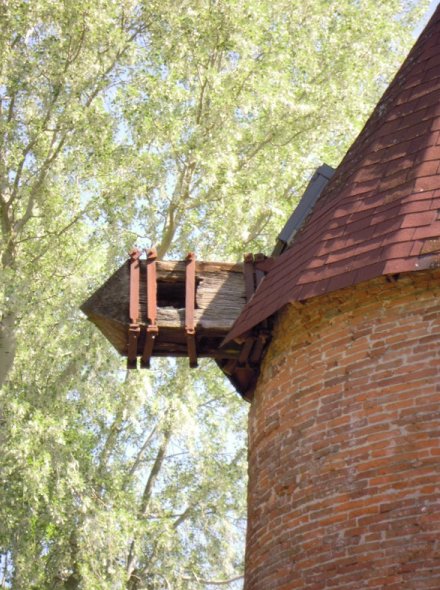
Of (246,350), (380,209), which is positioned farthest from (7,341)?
(380,209)

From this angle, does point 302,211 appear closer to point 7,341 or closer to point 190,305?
point 190,305

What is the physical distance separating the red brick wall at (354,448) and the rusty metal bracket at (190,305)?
92 centimetres

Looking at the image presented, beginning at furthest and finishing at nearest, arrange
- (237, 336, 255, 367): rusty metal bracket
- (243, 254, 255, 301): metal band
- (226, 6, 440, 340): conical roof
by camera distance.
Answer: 1. (243, 254, 255, 301): metal band
2. (237, 336, 255, 367): rusty metal bracket
3. (226, 6, 440, 340): conical roof

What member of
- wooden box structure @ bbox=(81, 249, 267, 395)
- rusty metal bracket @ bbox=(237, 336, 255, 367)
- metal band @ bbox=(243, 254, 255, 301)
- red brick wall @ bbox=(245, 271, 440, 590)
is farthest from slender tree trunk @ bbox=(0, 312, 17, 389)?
red brick wall @ bbox=(245, 271, 440, 590)

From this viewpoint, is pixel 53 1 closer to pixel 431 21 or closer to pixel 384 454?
pixel 431 21

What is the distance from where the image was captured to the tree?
15766mm

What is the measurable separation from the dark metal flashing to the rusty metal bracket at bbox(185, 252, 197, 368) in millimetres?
684

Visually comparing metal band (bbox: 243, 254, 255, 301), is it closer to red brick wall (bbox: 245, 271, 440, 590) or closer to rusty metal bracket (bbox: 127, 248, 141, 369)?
rusty metal bracket (bbox: 127, 248, 141, 369)

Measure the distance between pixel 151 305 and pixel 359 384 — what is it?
2.02m

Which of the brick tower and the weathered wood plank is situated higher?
the weathered wood plank

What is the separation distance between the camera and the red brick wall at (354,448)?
5.78m

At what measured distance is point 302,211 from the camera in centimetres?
828

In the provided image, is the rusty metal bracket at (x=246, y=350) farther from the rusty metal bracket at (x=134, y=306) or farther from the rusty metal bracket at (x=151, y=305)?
the rusty metal bracket at (x=134, y=306)

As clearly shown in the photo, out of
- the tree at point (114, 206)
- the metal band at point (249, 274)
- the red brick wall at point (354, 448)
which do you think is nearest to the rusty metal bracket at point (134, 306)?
the metal band at point (249, 274)
